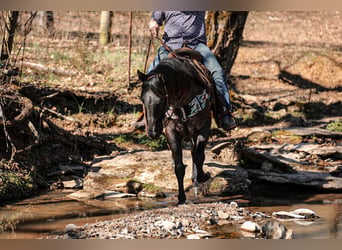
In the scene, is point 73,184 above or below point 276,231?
below

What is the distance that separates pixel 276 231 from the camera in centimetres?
663

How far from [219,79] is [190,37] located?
2.39ft

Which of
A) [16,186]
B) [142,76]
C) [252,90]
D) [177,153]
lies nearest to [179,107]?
[177,153]

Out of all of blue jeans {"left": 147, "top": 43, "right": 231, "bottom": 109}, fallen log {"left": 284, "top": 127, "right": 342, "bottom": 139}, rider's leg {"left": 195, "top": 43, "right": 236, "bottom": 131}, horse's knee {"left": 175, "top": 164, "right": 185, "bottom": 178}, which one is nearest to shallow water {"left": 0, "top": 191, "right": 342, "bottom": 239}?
horse's knee {"left": 175, "top": 164, "right": 185, "bottom": 178}

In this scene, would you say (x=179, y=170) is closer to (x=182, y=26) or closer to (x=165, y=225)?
(x=165, y=225)

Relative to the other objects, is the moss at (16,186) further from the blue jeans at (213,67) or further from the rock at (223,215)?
the rock at (223,215)

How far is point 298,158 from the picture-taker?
11.6 metres

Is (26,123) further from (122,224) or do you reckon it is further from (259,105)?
(259,105)

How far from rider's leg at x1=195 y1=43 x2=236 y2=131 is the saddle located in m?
0.05

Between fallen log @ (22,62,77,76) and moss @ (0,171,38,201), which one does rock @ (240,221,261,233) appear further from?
fallen log @ (22,62,77,76)

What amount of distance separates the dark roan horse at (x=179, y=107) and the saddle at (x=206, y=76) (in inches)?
3.6

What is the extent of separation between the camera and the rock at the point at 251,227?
6876 millimetres

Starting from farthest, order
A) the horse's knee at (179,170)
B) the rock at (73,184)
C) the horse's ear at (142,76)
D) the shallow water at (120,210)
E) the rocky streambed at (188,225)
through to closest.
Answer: the rock at (73,184) → the horse's knee at (179,170) → the horse's ear at (142,76) → the shallow water at (120,210) → the rocky streambed at (188,225)

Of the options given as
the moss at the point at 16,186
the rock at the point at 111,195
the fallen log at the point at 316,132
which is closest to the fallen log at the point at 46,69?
the fallen log at the point at 316,132
